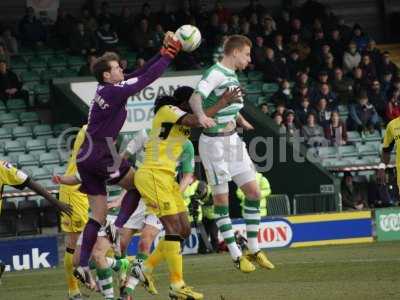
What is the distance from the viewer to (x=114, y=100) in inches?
486

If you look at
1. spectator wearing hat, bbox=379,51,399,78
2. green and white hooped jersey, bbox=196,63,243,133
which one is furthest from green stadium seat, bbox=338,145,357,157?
green and white hooped jersey, bbox=196,63,243,133

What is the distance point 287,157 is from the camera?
86.3 ft

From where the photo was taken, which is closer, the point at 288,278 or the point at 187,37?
the point at 187,37

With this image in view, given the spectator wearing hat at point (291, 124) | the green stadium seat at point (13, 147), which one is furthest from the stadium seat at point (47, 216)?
the spectator wearing hat at point (291, 124)

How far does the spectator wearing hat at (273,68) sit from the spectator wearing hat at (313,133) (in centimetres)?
178

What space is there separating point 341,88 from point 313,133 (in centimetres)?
233

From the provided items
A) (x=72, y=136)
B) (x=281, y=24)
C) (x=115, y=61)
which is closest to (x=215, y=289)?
(x=115, y=61)

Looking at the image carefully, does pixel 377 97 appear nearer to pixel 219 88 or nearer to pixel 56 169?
pixel 56 169

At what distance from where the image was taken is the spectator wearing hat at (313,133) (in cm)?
2698

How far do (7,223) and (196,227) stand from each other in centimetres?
368

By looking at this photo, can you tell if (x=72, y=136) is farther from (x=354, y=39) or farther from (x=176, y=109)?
(x=176, y=109)

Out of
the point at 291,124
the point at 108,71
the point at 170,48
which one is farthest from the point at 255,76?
the point at 170,48

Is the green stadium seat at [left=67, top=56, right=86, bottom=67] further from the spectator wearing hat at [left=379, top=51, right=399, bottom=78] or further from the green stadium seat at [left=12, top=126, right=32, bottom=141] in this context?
the spectator wearing hat at [left=379, top=51, right=399, bottom=78]

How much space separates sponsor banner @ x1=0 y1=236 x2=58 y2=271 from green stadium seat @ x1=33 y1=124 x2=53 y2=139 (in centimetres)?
481
